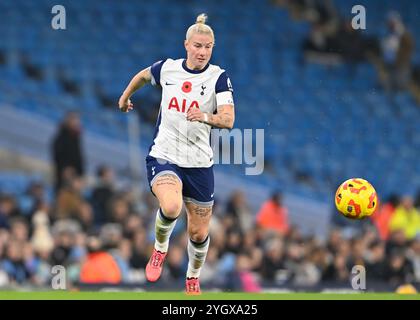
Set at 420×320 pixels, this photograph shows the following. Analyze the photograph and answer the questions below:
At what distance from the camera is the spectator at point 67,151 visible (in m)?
18.3

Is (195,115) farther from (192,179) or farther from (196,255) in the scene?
(196,255)

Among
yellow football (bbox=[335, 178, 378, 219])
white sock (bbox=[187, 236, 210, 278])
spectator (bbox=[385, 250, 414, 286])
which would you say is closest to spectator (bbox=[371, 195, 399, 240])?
spectator (bbox=[385, 250, 414, 286])

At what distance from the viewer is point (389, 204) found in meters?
20.0

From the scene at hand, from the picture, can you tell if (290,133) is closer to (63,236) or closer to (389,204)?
(389,204)

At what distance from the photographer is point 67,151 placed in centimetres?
1842

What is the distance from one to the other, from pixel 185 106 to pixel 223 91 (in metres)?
0.36

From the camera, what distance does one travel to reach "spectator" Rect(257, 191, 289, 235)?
18977 millimetres

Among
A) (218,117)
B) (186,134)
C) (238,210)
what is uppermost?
(218,117)

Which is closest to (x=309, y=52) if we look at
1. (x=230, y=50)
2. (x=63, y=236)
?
(x=230, y=50)

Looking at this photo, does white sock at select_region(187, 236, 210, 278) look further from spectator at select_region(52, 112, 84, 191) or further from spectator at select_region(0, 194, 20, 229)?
spectator at select_region(52, 112, 84, 191)

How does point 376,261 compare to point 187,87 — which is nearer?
point 187,87

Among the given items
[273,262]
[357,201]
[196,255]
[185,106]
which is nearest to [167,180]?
[185,106]

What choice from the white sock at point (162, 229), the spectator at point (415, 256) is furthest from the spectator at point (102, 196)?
the white sock at point (162, 229)
